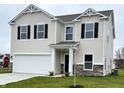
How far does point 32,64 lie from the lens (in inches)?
1012

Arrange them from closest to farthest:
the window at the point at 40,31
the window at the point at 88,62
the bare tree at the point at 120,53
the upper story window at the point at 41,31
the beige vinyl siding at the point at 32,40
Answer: the window at the point at 88,62, the beige vinyl siding at the point at 32,40, the upper story window at the point at 41,31, the window at the point at 40,31, the bare tree at the point at 120,53

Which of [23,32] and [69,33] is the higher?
[23,32]

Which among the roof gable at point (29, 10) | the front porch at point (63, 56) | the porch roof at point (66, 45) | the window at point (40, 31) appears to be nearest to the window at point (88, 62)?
the front porch at point (63, 56)

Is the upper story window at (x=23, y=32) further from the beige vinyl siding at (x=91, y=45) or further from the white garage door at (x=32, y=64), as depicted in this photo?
the beige vinyl siding at (x=91, y=45)

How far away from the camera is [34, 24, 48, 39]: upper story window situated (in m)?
24.7

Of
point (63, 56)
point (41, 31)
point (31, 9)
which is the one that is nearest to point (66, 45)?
point (63, 56)

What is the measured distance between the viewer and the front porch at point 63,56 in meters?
23.1

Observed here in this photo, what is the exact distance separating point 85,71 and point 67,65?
2.58 metres

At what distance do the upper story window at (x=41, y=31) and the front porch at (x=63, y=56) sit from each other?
163 centimetres

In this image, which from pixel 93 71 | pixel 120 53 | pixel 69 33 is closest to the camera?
pixel 93 71

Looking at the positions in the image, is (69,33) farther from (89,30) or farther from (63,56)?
(89,30)

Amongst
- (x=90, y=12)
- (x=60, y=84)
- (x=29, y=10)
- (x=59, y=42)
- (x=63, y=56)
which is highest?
(x=29, y=10)

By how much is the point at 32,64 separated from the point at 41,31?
3.89m

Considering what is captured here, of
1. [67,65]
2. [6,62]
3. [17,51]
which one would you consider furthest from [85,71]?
[6,62]
